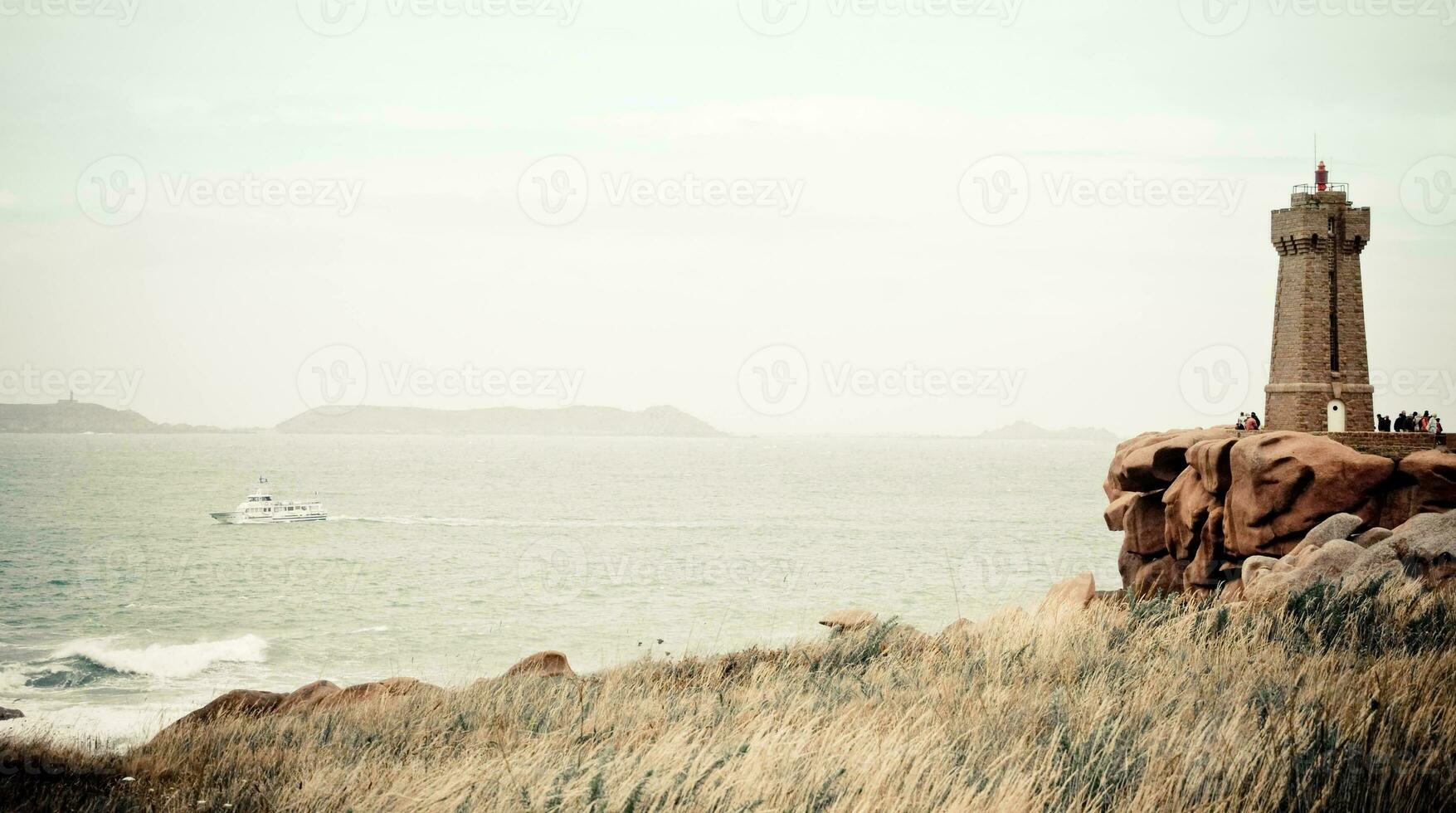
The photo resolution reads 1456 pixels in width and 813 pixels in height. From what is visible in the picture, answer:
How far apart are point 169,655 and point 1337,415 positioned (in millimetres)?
40679

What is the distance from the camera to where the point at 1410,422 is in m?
32.9

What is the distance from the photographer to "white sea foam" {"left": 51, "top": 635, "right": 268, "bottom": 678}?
32781mm

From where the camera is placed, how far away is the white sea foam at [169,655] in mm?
32781

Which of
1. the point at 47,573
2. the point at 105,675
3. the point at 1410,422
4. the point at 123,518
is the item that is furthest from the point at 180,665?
the point at 123,518

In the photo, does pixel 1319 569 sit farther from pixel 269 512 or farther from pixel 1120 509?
pixel 269 512

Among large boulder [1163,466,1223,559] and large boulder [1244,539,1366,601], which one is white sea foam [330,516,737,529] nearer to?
large boulder [1163,466,1223,559]

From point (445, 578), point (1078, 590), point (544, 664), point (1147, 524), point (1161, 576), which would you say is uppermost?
point (1147, 524)

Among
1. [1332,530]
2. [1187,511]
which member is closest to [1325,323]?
[1187,511]

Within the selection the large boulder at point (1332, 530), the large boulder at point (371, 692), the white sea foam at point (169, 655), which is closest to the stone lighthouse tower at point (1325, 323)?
the large boulder at point (1332, 530)

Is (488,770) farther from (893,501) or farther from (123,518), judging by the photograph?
(893,501)

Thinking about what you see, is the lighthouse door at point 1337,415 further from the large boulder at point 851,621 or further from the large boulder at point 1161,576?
the large boulder at point 851,621

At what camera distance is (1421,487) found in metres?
26.2

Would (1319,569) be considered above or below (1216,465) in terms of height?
below

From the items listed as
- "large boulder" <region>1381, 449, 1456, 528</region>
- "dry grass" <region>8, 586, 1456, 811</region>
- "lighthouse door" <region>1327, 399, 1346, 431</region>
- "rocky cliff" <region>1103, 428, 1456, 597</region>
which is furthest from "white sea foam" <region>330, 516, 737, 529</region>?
"dry grass" <region>8, 586, 1456, 811</region>
